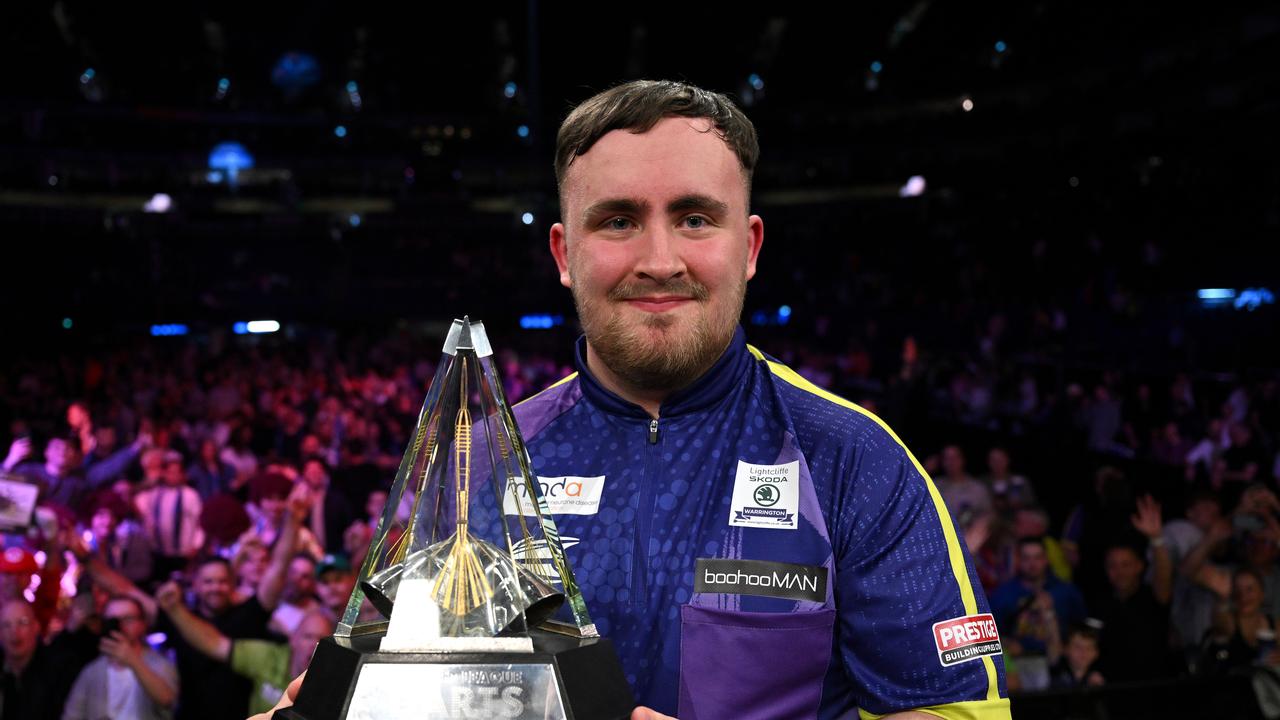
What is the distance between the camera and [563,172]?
1601 millimetres

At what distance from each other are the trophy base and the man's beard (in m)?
0.44

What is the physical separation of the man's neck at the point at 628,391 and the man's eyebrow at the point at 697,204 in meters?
0.27

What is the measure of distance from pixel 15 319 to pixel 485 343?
22.3 metres

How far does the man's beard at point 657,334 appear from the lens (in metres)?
1.51

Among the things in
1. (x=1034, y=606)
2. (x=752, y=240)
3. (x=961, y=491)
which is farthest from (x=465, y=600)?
(x=961, y=491)

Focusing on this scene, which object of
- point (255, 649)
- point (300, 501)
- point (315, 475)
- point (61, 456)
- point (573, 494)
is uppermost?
point (61, 456)

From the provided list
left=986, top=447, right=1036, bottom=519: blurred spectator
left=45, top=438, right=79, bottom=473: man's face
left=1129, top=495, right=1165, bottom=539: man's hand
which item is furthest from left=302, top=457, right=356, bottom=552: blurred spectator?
left=1129, top=495, right=1165, bottom=539: man's hand

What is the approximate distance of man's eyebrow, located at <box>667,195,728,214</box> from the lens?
1.48 m

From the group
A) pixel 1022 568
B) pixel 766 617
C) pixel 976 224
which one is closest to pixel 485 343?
pixel 766 617

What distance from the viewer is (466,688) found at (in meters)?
1.20

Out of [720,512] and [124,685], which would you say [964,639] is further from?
[124,685]

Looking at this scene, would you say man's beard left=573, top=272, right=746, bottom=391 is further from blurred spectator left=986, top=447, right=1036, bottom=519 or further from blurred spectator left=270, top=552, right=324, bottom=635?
blurred spectator left=986, top=447, right=1036, bottom=519

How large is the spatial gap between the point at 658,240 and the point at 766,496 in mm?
382

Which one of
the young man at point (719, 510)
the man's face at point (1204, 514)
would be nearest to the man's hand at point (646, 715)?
the young man at point (719, 510)
